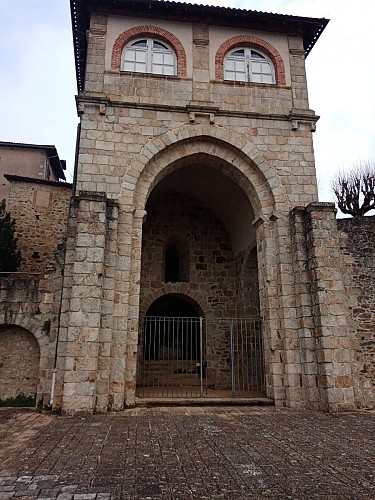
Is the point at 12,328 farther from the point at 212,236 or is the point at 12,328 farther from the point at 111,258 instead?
the point at 212,236

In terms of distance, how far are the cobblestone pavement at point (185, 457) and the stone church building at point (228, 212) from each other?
4.38 ft

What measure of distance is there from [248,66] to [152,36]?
8.67 feet

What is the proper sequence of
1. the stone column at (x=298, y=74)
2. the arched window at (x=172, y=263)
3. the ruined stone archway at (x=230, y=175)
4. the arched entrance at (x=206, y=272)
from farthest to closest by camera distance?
the arched window at (x=172, y=263) < the arched entrance at (x=206, y=272) < the stone column at (x=298, y=74) < the ruined stone archway at (x=230, y=175)

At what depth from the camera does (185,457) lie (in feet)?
13.7

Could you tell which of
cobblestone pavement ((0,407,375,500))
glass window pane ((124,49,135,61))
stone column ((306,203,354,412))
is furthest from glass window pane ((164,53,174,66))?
cobblestone pavement ((0,407,375,500))

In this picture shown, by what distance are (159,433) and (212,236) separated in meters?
7.92

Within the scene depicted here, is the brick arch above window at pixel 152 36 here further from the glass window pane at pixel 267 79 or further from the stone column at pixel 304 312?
the stone column at pixel 304 312

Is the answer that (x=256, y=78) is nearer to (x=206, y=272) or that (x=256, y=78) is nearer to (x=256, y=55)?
(x=256, y=55)

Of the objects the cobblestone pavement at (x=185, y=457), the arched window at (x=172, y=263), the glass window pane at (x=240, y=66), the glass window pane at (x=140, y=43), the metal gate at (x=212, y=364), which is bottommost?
the cobblestone pavement at (x=185, y=457)

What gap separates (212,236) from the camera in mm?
12500

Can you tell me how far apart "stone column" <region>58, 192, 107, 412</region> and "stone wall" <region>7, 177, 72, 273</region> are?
748 centimetres

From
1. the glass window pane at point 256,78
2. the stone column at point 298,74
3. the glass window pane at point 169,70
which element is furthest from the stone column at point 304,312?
the glass window pane at point 169,70

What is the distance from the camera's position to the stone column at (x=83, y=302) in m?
6.76

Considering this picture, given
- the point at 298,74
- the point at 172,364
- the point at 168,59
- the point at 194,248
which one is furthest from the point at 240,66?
the point at 172,364
